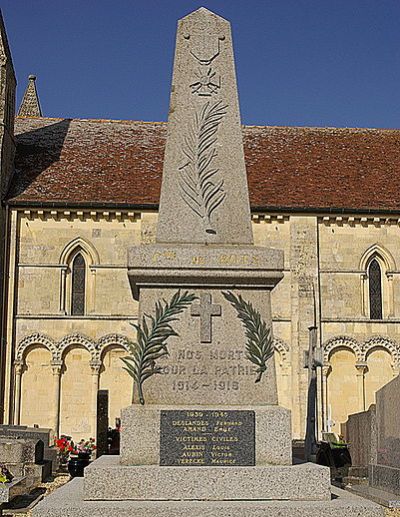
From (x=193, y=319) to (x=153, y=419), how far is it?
3.30 feet

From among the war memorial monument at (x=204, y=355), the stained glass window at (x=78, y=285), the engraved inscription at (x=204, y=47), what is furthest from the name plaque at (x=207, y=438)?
the stained glass window at (x=78, y=285)

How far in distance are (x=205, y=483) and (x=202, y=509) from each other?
1.38ft

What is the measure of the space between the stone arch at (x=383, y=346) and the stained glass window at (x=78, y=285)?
8.61 meters

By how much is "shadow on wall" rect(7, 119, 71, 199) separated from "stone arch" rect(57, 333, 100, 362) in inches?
182

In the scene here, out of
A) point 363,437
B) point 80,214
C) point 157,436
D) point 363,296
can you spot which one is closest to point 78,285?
point 80,214

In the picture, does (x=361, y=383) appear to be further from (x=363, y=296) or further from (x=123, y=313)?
(x=123, y=313)

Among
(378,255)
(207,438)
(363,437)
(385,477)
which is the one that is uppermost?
(378,255)

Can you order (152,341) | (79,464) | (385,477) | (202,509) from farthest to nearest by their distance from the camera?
(79,464), (385,477), (152,341), (202,509)

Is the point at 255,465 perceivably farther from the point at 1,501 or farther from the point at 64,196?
the point at 64,196

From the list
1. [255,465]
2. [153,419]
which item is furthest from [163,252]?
[255,465]

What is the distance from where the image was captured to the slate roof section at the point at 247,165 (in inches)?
992

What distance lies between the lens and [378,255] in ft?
83.9

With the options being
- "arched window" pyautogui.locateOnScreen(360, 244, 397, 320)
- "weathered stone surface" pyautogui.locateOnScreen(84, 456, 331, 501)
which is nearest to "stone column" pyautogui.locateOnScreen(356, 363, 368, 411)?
"arched window" pyautogui.locateOnScreen(360, 244, 397, 320)

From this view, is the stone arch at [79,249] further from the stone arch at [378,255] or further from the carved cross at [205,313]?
the carved cross at [205,313]
